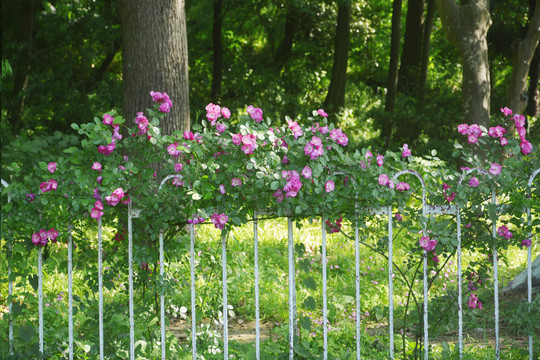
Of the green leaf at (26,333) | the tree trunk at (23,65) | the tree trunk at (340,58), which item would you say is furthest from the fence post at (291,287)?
the tree trunk at (340,58)

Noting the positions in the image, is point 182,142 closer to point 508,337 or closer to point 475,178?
point 475,178

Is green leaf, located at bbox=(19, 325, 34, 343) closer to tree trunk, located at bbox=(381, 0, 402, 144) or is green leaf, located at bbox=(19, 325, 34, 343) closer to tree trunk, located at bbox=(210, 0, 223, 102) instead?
tree trunk, located at bbox=(381, 0, 402, 144)

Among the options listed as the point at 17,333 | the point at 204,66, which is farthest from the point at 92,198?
the point at 204,66

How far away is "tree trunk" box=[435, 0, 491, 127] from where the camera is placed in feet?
30.7

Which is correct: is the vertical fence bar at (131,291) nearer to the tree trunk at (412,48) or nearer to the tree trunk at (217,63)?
the tree trunk at (217,63)

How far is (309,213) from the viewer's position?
3.59 meters

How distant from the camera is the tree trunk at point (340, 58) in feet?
52.3

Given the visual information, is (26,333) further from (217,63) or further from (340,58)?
(217,63)

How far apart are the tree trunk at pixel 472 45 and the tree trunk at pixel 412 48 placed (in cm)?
815

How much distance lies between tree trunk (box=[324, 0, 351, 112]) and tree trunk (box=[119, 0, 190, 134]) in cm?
1027

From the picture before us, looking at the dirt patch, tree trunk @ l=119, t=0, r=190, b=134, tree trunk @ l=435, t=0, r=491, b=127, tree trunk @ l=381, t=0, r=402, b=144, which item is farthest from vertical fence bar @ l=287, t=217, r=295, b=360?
tree trunk @ l=381, t=0, r=402, b=144

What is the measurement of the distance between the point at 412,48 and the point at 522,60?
25.1ft

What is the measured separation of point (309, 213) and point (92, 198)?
3.84ft

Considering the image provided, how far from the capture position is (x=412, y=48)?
18281mm
